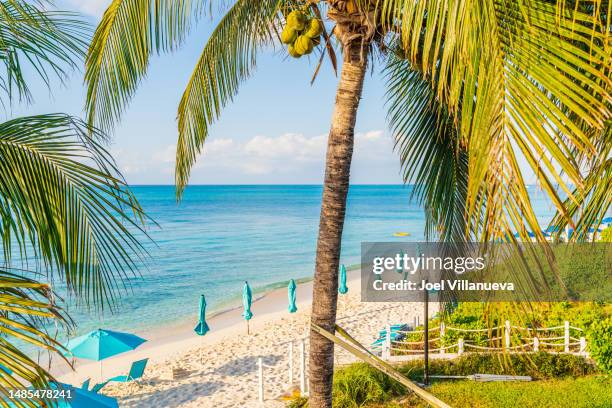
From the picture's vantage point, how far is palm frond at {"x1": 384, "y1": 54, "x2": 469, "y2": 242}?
5.09 metres

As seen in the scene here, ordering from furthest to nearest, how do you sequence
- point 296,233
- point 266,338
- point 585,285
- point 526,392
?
point 296,233 → point 266,338 → point 585,285 → point 526,392

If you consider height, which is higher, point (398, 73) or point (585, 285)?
point (398, 73)

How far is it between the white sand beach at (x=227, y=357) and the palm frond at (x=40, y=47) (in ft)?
22.8

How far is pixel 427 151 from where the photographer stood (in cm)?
513

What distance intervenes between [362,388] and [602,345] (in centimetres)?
380

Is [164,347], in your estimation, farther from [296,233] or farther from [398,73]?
[296,233]

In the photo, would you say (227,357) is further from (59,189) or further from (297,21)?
(59,189)

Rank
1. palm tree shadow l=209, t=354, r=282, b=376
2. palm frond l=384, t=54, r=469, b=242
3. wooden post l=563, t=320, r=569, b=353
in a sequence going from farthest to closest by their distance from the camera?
palm tree shadow l=209, t=354, r=282, b=376
wooden post l=563, t=320, r=569, b=353
palm frond l=384, t=54, r=469, b=242

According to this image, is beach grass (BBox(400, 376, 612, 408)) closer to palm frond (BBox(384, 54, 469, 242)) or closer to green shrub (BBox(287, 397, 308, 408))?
green shrub (BBox(287, 397, 308, 408))

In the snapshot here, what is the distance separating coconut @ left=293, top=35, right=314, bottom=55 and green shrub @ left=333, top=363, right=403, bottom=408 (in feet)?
17.0

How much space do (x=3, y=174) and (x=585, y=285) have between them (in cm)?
1425

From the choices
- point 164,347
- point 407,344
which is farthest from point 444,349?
point 164,347

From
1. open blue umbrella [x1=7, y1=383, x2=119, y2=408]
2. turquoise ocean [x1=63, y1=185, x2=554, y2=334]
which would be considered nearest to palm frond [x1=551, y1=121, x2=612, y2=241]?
turquoise ocean [x1=63, y1=185, x2=554, y2=334]

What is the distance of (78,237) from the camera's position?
209 centimetres
